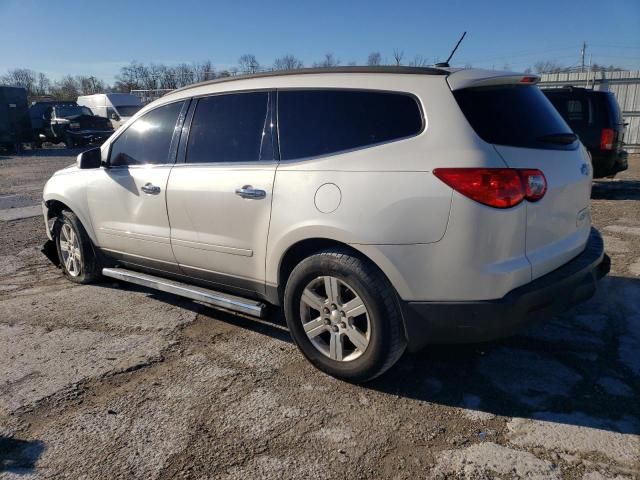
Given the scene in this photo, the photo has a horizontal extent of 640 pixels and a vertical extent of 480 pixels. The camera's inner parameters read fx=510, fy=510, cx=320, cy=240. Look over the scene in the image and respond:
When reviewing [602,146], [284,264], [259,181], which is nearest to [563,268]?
[284,264]

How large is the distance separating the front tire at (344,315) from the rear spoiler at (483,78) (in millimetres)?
1116

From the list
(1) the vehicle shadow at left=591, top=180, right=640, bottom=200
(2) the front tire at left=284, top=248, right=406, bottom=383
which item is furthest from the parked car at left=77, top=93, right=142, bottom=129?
(2) the front tire at left=284, top=248, right=406, bottom=383

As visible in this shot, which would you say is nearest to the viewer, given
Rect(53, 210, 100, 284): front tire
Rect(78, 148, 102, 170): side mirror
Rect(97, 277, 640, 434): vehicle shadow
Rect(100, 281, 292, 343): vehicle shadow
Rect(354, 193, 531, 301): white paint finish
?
Rect(354, 193, 531, 301): white paint finish

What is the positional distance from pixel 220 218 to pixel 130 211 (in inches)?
46.8

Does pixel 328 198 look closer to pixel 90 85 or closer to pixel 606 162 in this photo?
pixel 606 162

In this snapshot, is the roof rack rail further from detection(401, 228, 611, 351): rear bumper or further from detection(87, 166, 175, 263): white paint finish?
detection(401, 228, 611, 351): rear bumper

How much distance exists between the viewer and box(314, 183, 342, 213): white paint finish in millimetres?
2912

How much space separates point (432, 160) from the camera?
8.73ft

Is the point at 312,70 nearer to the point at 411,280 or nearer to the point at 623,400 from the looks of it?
the point at 411,280

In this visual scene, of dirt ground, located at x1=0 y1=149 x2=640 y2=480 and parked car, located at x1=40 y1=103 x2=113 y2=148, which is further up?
parked car, located at x1=40 y1=103 x2=113 y2=148

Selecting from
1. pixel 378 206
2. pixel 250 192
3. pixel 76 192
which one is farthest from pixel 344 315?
pixel 76 192

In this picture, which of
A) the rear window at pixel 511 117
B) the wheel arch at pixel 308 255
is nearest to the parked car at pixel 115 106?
the wheel arch at pixel 308 255

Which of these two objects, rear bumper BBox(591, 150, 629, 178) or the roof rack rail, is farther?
rear bumper BBox(591, 150, 629, 178)

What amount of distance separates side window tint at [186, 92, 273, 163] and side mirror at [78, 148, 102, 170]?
1.20 m
